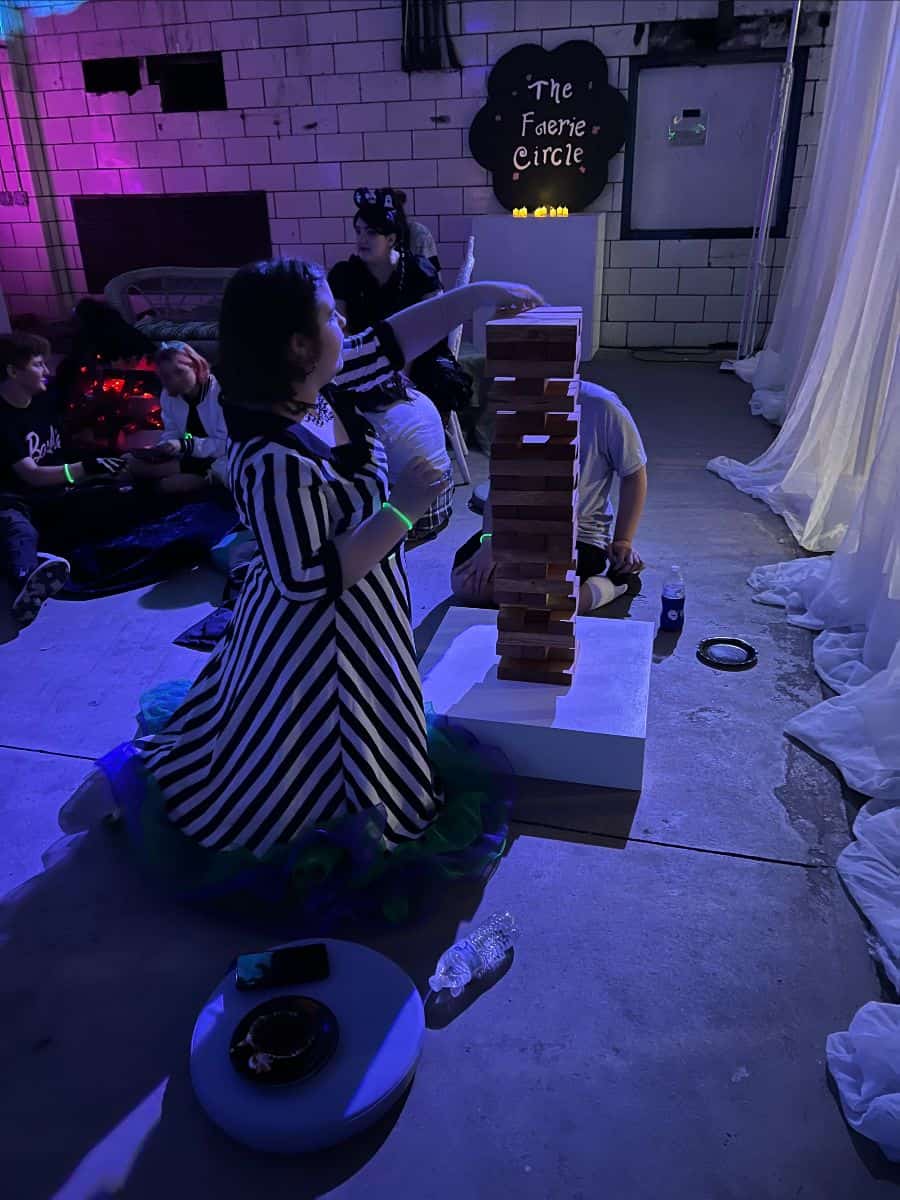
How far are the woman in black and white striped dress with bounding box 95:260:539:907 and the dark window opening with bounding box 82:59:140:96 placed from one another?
624 cm

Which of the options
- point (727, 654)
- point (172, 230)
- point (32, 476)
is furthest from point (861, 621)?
point (172, 230)

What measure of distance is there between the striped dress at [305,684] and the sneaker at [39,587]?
1441 millimetres

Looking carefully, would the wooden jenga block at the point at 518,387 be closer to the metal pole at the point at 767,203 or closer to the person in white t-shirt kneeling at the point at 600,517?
the person in white t-shirt kneeling at the point at 600,517

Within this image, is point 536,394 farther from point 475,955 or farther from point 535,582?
point 475,955

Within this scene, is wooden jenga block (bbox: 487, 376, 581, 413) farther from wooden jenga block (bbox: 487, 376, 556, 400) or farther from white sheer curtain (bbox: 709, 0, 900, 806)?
white sheer curtain (bbox: 709, 0, 900, 806)

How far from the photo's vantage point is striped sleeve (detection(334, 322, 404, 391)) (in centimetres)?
197

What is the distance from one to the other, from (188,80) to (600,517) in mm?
5770

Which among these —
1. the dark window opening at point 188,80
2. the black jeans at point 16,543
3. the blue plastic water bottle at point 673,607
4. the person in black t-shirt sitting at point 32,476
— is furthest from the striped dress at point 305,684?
the dark window opening at point 188,80

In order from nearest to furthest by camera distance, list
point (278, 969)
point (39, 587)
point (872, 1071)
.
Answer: point (872, 1071) < point (278, 969) < point (39, 587)

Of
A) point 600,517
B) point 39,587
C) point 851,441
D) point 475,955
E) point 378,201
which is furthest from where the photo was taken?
point 378,201

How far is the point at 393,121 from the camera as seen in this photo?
649 centimetres

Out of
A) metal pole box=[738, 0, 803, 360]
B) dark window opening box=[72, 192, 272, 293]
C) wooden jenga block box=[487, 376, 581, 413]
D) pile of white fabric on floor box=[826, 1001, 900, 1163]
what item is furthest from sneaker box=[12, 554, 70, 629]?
metal pole box=[738, 0, 803, 360]

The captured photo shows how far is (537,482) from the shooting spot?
2051mm

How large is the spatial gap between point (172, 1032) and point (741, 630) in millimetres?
2014
